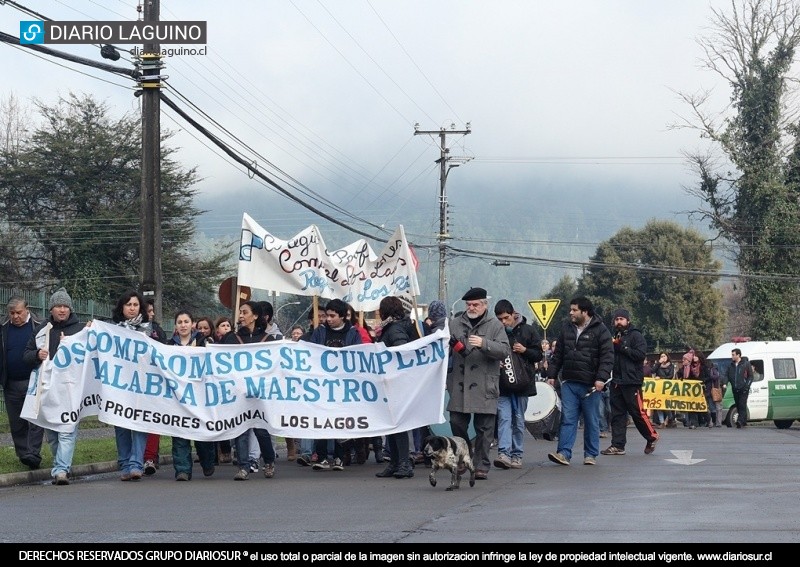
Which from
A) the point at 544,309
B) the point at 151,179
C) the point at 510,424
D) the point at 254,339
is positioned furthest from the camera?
the point at 544,309

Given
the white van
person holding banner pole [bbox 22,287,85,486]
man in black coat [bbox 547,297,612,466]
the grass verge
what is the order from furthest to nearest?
the white van
man in black coat [bbox 547,297,612,466]
the grass verge
person holding banner pole [bbox 22,287,85,486]

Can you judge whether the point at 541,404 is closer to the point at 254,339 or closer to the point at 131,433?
the point at 254,339

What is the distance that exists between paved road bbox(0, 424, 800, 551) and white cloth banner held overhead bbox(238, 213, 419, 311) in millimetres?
4138

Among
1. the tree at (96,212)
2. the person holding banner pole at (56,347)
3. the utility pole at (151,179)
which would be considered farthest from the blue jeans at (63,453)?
the tree at (96,212)

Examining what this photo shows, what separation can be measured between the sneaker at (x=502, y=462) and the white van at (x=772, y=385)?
1791 centimetres

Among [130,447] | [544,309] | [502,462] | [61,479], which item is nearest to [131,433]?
[130,447]

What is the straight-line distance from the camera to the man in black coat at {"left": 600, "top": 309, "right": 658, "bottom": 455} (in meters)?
18.1

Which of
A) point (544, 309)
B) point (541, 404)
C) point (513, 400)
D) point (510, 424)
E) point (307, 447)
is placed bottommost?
point (307, 447)

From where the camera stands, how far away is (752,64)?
55.9 meters

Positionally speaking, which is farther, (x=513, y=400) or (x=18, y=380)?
(x=513, y=400)

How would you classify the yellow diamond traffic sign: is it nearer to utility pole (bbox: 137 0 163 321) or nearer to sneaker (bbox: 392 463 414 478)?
utility pole (bbox: 137 0 163 321)

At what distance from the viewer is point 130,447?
47.7 ft

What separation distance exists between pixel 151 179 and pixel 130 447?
7389mm

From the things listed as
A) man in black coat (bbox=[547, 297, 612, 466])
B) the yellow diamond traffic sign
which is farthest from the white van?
man in black coat (bbox=[547, 297, 612, 466])
